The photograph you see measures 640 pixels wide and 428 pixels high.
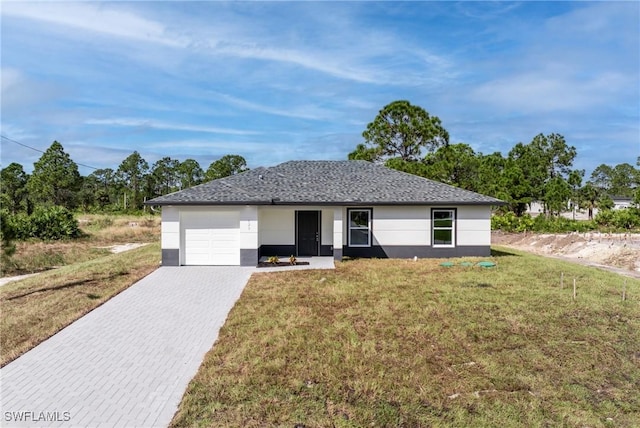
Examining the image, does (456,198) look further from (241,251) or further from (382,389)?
(382,389)

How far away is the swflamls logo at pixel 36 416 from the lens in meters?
5.22

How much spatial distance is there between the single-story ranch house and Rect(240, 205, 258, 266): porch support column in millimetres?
41

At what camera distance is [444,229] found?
1841cm

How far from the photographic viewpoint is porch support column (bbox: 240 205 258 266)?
16234 mm

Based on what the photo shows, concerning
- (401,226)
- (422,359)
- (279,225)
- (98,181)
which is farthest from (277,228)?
(98,181)

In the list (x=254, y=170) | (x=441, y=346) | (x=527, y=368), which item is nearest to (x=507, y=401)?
(x=527, y=368)

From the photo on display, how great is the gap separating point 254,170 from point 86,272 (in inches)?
373

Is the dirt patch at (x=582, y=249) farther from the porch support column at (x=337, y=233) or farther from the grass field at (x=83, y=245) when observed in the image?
the grass field at (x=83, y=245)

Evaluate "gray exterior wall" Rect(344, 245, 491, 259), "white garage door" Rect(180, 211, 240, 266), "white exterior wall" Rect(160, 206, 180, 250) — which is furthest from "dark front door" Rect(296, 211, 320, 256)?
"white exterior wall" Rect(160, 206, 180, 250)

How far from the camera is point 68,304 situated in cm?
1084

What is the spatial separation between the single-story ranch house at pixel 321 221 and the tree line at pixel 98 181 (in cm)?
2212

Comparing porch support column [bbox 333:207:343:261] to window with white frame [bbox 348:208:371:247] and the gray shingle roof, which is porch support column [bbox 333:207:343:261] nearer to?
the gray shingle roof

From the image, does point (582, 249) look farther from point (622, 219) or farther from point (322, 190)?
point (622, 219)

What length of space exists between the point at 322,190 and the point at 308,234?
2187 mm
